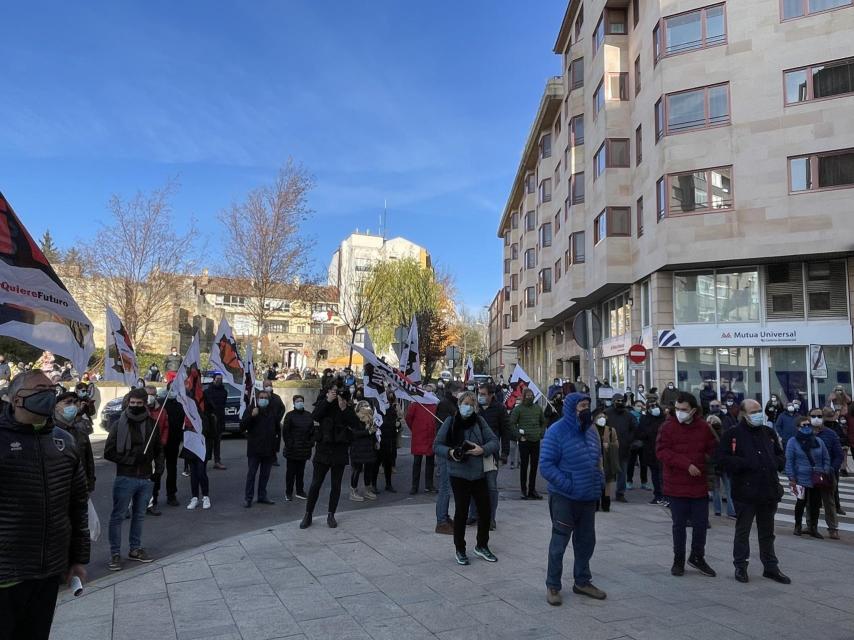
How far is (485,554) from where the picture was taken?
264 inches

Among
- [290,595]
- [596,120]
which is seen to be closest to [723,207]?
[596,120]

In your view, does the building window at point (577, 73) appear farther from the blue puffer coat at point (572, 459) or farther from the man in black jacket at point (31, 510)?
the man in black jacket at point (31, 510)

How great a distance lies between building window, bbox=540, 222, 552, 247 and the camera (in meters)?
41.2

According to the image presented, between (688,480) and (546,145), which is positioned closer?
(688,480)

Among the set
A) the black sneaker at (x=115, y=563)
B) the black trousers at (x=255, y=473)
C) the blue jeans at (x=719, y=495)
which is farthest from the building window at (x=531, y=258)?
the black sneaker at (x=115, y=563)

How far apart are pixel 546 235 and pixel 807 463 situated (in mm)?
34371

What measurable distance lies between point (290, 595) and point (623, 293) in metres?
26.0

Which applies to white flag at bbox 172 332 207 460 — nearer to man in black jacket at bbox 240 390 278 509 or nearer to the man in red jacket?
man in black jacket at bbox 240 390 278 509

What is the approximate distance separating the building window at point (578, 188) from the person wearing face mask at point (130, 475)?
2870 centimetres

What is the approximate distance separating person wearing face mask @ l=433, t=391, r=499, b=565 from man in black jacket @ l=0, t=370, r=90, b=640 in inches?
157

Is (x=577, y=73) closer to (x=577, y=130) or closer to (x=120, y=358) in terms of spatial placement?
→ (x=577, y=130)

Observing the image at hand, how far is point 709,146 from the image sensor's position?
74.6ft

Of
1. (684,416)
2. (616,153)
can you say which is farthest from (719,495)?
(616,153)

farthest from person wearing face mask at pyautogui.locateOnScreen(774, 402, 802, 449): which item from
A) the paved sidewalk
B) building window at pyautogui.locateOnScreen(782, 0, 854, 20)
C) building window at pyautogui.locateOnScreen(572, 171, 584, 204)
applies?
building window at pyautogui.locateOnScreen(572, 171, 584, 204)
